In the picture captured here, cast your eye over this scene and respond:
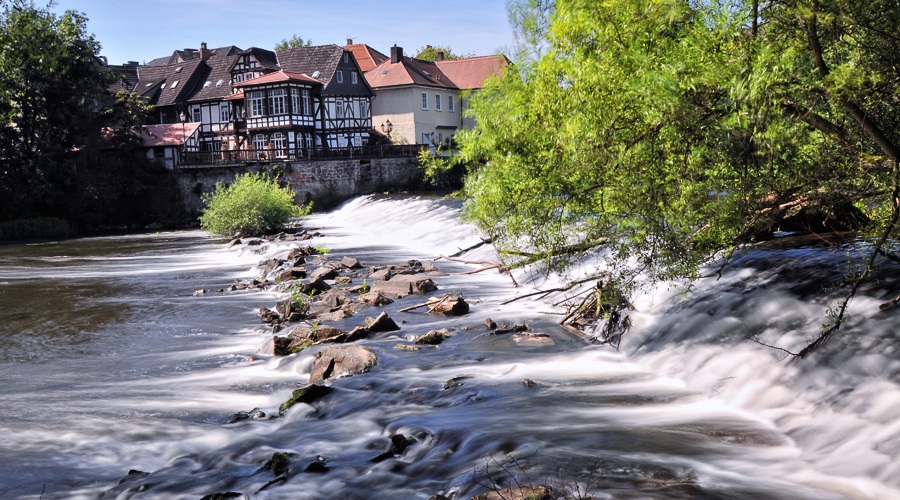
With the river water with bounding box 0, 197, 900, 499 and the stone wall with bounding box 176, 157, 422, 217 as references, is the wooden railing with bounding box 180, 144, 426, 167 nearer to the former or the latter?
the stone wall with bounding box 176, 157, 422, 217

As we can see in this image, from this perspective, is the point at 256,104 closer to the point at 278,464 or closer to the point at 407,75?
the point at 407,75

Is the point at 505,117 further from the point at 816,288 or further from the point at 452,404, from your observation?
the point at 816,288

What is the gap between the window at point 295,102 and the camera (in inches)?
2253

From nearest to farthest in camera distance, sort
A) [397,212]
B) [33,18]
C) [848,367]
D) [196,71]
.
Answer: [848,367]
[33,18]
[397,212]
[196,71]

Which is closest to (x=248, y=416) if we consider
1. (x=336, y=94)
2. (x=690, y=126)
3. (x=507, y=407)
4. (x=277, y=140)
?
(x=507, y=407)

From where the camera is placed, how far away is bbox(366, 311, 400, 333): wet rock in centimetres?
1201

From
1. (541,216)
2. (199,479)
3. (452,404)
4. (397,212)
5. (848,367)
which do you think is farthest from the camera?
(397,212)

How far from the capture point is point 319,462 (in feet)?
22.2

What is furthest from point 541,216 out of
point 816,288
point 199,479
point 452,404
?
point 199,479

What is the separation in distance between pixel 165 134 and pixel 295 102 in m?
8.70

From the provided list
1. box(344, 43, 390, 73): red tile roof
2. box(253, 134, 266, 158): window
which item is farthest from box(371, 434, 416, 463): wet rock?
box(344, 43, 390, 73): red tile roof

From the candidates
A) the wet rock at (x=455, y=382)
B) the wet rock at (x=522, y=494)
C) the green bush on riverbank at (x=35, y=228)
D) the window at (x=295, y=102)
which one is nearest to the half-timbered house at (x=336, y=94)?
the window at (x=295, y=102)

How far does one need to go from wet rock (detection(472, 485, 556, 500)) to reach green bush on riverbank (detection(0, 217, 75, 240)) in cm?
4338

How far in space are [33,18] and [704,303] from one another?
12.8m
